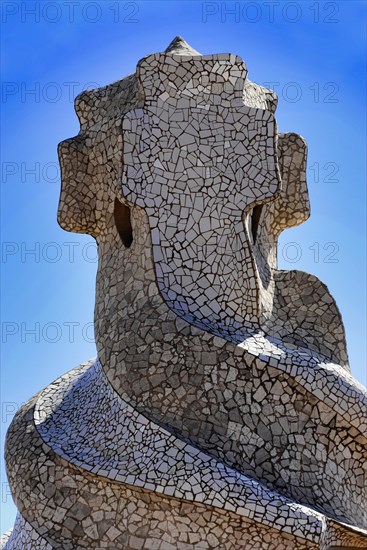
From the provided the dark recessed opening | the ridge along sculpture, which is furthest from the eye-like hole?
the dark recessed opening

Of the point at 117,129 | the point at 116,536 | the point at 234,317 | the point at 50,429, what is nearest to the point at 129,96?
the point at 117,129

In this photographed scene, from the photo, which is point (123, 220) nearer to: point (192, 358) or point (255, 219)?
point (255, 219)

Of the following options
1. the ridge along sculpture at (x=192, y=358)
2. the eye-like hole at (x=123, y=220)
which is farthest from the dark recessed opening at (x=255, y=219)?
the eye-like hole at (x=123, y=220)

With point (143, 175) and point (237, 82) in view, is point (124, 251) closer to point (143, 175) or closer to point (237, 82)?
point (143, 175)

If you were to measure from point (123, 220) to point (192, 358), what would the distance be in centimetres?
217

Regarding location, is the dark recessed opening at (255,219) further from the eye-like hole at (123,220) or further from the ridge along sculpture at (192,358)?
the eye-like hole at (123,220)

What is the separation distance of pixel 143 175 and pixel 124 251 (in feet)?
2.91

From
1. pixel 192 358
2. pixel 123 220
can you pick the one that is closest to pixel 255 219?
pixel 123 220

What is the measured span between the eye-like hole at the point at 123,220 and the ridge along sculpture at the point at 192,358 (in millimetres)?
16

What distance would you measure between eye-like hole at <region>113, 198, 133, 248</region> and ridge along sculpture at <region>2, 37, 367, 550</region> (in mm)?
16

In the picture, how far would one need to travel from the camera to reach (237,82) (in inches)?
485

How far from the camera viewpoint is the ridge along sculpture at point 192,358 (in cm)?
1033

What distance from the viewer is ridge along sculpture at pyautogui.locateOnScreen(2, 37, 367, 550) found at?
33.9ft

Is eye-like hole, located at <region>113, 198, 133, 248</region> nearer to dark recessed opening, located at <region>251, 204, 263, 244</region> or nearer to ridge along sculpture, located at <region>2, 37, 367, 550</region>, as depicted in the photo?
ridge along sculpture, located at <region>2, 37, 367, 550</region>
